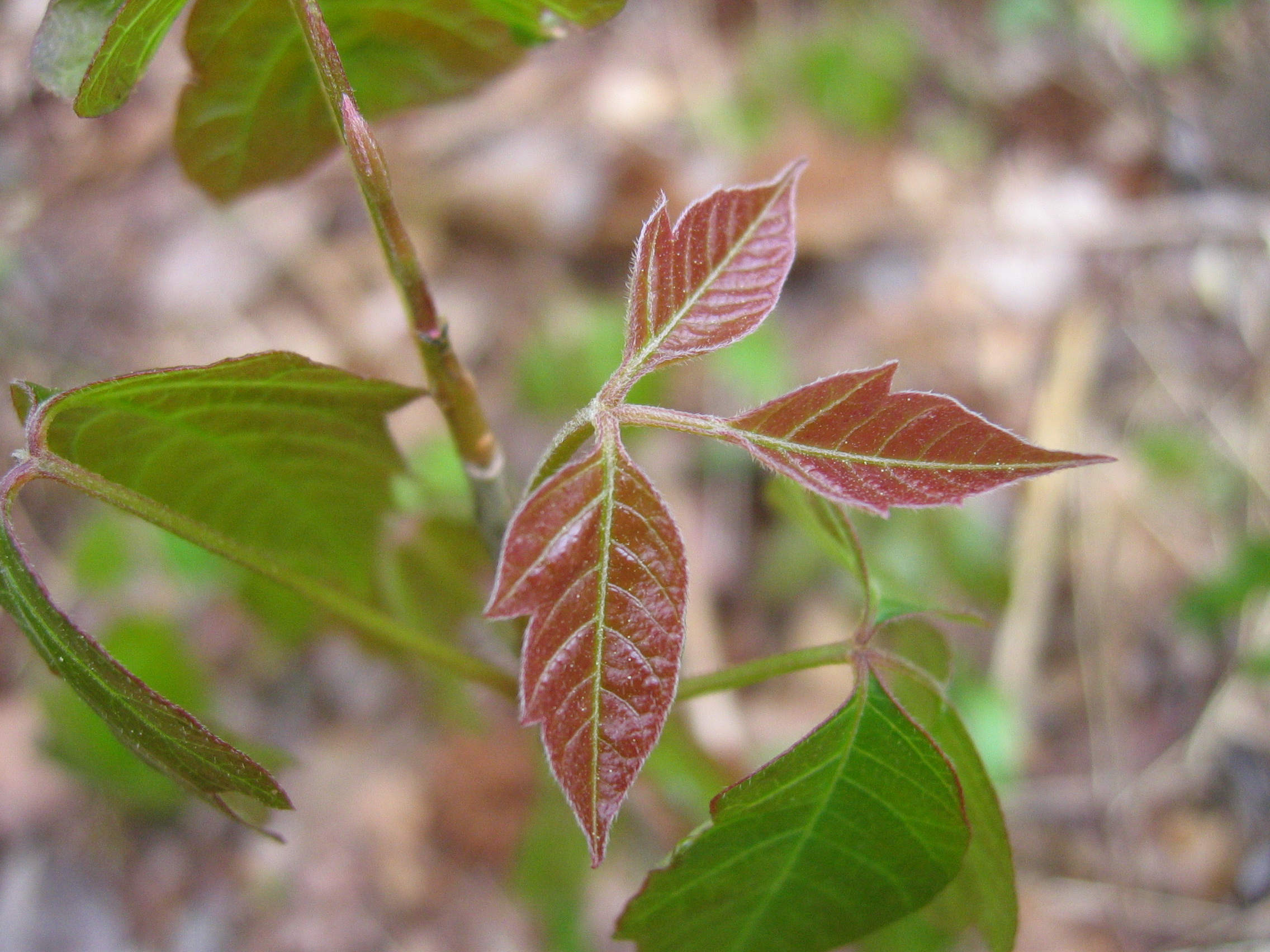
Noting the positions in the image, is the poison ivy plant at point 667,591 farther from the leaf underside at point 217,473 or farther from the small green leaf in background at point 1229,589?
the small green leaf in background at point 1229,589

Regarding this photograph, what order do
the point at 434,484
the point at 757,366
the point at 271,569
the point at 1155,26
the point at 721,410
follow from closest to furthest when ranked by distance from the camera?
the point at 271,569 < the point at 434,484 < the point at 757,366 < the point at 721,410 < the point at 1155,26

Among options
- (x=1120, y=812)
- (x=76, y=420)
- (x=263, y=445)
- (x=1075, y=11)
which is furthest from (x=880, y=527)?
(x=1075, y=11)

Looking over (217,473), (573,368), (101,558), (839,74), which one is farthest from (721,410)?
(217,473)

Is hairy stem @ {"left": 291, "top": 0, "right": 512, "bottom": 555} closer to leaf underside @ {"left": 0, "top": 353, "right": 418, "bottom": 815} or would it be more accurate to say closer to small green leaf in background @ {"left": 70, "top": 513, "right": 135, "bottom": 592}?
leaf underside @ {"left": 0, "top": 353, "right": 418, "bottom": 815}

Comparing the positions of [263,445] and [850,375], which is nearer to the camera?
[850,375]

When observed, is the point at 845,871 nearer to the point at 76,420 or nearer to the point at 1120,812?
the point at 76,420

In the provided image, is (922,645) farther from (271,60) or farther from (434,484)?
(434,484)

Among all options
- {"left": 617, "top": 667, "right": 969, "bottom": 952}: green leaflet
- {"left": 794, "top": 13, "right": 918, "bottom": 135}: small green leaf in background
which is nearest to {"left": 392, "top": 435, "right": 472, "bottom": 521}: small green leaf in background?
{"left": 617, "top": 667, "right": 969, "bottom": 952}: green leaflet
